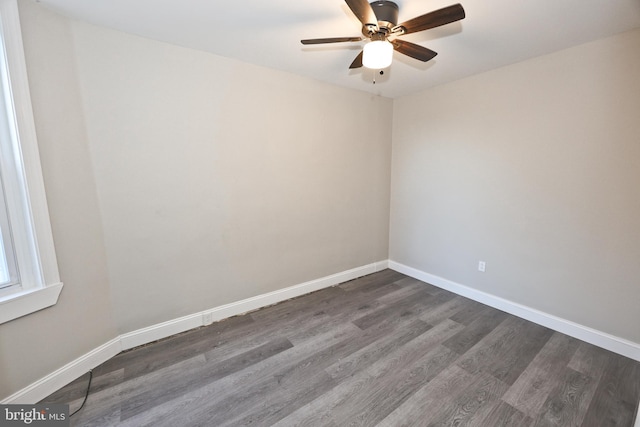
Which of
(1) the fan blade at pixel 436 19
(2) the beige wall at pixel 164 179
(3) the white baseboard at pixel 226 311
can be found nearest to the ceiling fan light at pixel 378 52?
(1) the fan blade at pixel 436 19

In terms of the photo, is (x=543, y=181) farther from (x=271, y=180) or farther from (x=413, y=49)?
(x=271, y=180)

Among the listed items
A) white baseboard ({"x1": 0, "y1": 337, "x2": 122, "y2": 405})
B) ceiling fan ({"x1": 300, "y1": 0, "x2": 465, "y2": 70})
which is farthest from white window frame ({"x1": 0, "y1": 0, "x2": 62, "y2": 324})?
ceiling fan ({"x1": 300, "y1": 0, "x2": 465, "y2": 70})

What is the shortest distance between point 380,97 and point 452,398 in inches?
126

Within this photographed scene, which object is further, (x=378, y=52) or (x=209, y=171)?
(x=209, y=171)

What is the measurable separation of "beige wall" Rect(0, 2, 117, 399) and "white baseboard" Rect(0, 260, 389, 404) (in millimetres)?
47

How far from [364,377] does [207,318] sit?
1.50m

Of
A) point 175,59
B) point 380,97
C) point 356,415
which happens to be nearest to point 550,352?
point 356,415

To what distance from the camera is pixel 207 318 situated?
2.42 meters

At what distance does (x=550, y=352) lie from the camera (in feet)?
6.74

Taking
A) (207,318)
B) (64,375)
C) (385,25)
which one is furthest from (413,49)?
(64,375)

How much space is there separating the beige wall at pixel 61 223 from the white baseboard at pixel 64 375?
0.03 metres

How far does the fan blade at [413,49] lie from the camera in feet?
5.46

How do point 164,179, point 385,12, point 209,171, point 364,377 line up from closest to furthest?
point 385,12
point 364,377
point 164,179
point 209,171

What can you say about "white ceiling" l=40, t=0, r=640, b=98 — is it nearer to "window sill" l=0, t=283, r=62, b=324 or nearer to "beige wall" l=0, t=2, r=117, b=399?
"beige wall" l=0, t=2, r=117, b=399
